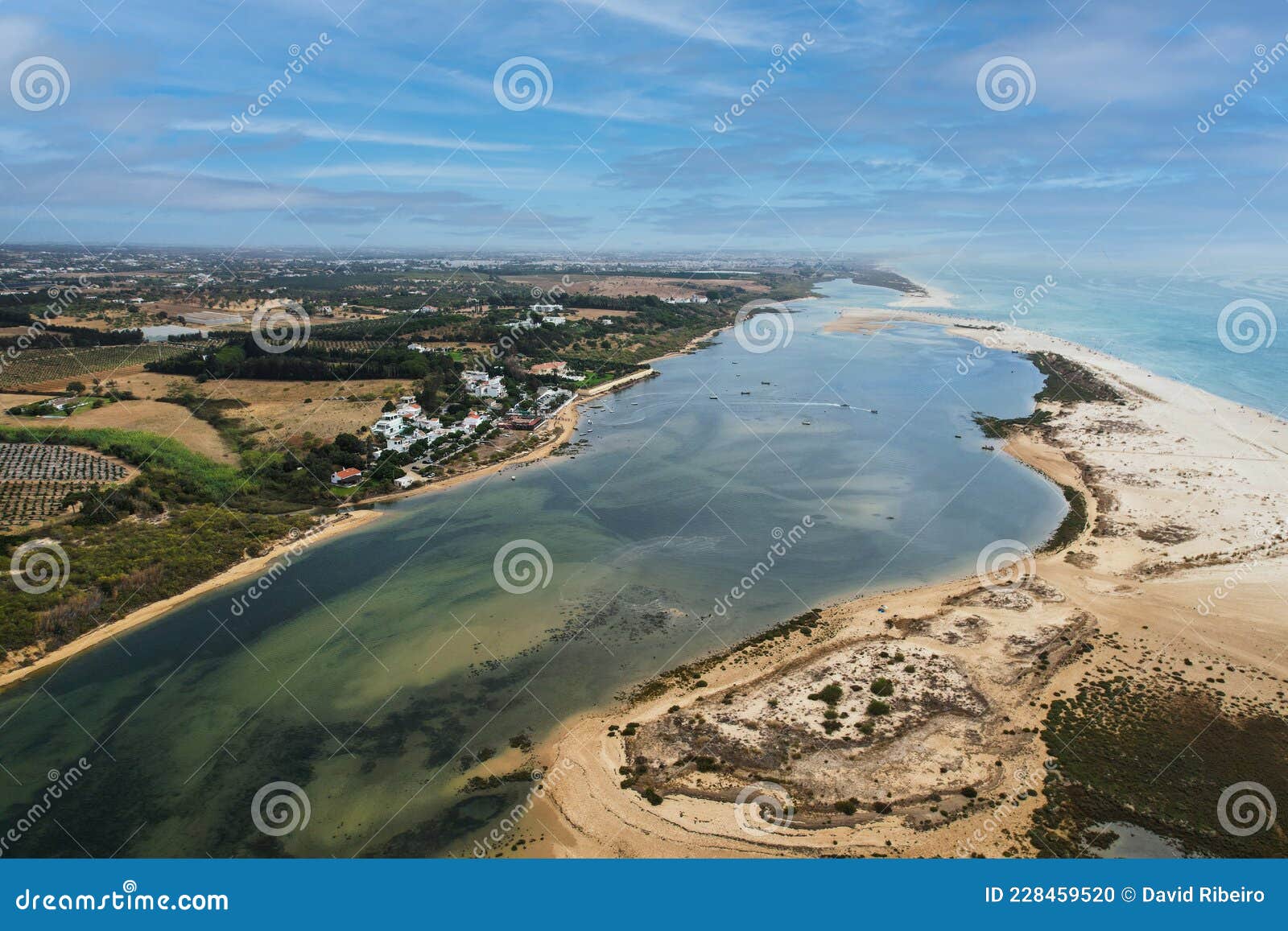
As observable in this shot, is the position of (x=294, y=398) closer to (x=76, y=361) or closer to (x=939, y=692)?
(x=76, y=361)

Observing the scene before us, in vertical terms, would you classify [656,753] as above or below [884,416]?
below

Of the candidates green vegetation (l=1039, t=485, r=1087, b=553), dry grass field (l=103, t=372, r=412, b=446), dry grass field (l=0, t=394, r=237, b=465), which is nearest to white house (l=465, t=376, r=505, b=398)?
dry grass field (l=103, t=372, r=412, b=446)

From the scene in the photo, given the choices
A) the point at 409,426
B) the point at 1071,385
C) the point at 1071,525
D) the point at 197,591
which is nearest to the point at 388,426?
the point at 409,426

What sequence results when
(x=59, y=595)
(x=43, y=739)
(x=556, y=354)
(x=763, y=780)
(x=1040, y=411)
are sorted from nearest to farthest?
(x=763, y=780)
(x=43, y=739)
(x=59, y=595)
(x=1040, y=411)
(x=556, y=354)

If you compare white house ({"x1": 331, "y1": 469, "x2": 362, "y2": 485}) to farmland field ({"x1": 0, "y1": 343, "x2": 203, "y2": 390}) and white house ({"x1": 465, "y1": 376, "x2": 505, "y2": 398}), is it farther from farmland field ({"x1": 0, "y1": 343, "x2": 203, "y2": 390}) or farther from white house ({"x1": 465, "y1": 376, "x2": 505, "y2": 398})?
farmland field ({"x1": 0, "y1": 343, "x2": 203, "y2": 390})

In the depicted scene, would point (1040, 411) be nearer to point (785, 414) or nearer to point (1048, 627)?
point (785, 414)

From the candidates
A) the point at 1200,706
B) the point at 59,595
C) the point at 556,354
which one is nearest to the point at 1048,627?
the point at 1200,706
